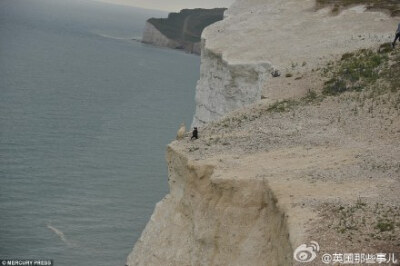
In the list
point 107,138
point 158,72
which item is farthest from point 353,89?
point 158,72

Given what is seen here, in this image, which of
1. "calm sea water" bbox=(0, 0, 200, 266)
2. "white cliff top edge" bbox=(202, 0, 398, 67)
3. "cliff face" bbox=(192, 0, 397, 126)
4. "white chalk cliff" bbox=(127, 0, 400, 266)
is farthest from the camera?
"calm sea water" bbox=(0, 0, 200, 266)

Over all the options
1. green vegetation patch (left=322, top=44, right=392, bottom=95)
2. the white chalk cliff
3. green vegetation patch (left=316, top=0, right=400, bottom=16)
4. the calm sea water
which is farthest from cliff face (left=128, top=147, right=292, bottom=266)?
green vegetation patch (left=316, top=0, right=400, bottom=16)

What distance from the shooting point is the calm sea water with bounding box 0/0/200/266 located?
45.6 metres

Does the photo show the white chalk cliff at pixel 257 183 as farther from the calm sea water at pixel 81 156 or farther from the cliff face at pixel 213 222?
the calm sea water at pixel 81 156

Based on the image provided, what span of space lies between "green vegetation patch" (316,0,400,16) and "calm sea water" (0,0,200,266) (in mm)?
22436

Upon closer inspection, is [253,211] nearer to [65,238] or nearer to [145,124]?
[65,238]

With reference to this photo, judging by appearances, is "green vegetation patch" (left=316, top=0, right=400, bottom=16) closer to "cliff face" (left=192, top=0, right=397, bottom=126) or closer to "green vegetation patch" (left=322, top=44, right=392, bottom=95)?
"cliff face" (left=192, top=0, right=397, bottom=126)

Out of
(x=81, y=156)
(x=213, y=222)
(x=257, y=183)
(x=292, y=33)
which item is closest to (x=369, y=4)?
(x=292, y=33)

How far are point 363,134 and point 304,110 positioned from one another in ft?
17.2

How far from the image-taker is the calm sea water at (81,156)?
4565cm

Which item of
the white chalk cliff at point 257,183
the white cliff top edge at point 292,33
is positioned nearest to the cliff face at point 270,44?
the white cliff top edge at point 292,33

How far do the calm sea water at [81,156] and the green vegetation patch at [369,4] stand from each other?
73.6ft

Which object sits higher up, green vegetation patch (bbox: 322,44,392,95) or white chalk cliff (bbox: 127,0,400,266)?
green vegetation patch (bbox: 322,44,392,95)

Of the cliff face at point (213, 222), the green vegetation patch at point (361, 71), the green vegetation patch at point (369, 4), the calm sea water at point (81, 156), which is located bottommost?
the calm sea water at point (81, 156)
